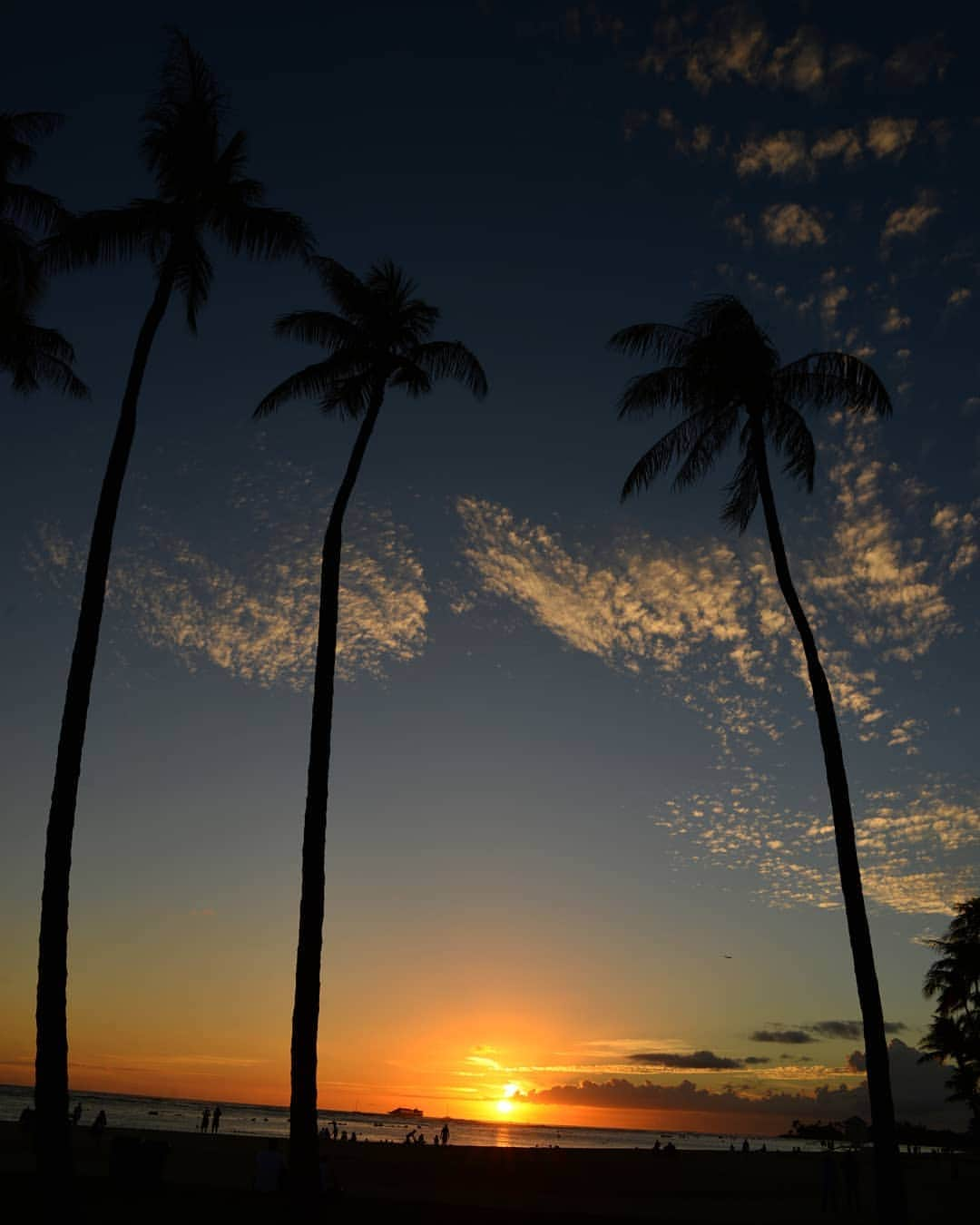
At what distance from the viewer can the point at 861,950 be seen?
60.7ft

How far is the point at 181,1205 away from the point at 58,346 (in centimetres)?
2099

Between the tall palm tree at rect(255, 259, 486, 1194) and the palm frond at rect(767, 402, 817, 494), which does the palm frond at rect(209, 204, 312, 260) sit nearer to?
the tall palm tree at rect(255, 259, 486, 1194)

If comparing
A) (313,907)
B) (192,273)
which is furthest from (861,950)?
(192,273)

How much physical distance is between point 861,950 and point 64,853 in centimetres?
1458

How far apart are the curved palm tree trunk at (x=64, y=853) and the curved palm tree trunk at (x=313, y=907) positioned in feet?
11.7

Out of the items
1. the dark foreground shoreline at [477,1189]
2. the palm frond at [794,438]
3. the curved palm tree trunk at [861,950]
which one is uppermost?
the palm frond at [794,438]

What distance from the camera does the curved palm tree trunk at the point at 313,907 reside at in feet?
55.3

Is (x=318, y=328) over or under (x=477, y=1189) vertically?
over

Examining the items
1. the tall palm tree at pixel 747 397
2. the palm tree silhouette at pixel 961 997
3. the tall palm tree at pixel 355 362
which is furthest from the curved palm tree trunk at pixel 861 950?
the palm tree silhouette at pixel 961 997

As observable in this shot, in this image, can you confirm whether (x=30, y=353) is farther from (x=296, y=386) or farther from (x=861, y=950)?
(x=861, y=950)

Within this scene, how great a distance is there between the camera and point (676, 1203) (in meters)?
35.5

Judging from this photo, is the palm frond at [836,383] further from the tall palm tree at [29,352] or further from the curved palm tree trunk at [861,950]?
the tall palm tree at [29,352]

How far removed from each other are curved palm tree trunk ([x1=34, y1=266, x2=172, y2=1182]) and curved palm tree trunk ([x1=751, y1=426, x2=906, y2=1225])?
13557 mm

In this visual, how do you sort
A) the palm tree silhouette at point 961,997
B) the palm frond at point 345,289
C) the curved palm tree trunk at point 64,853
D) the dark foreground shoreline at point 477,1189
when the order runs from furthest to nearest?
1. the palm tree silhouette at point 961,997
2. the palm frond at point 345,289
3. the dark foreground shoreline at point 477,1189
4. the curved palm tree trunk at point 64,853
